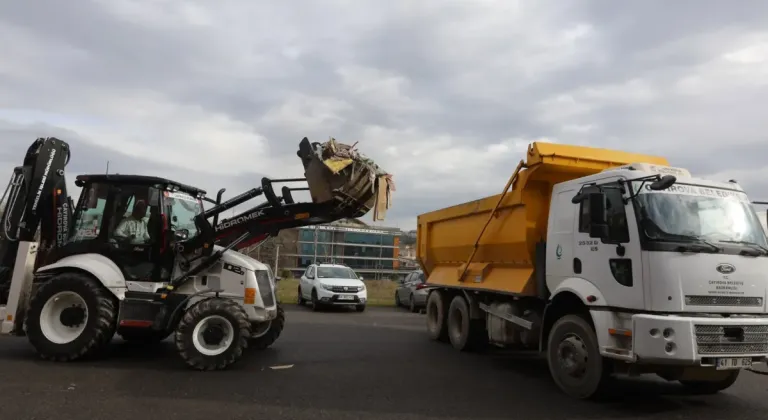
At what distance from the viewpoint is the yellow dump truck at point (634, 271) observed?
18.8ft

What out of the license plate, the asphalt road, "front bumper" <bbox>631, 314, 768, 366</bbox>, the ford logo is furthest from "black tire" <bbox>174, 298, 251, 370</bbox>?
the ford logo

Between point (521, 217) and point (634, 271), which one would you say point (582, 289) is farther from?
point (521, 217)

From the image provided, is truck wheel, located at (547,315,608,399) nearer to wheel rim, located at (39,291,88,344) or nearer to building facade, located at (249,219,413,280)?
wheel rim, located at (39,291,88,344)

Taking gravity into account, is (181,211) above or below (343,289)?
above

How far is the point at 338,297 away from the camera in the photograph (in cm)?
1833

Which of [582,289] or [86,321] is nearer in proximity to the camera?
[582,289]

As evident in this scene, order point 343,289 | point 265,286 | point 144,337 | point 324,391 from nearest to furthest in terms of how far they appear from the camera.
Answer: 1. point 324,391
2. point 265,286
3. point 144,337
4. point 343,289

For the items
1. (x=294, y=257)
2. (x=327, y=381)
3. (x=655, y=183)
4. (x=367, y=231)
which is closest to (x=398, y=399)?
(x=327, y=381)

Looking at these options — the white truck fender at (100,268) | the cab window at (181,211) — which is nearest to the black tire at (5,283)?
the white truck fender at (100,268)

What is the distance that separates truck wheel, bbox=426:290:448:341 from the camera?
11484 millimetres

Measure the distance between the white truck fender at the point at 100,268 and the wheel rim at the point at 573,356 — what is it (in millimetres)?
6375

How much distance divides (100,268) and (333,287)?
10.8 meters

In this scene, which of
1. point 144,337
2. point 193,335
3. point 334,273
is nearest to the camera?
point 193,335

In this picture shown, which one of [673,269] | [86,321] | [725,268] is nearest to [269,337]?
[86,321]
